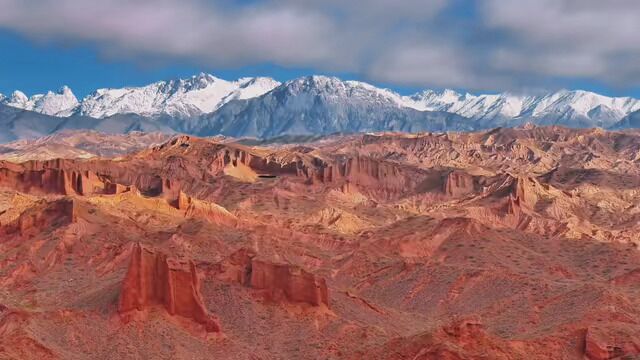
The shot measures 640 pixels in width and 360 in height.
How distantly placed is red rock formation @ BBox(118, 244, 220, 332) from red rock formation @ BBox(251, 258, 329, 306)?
864 centimetres

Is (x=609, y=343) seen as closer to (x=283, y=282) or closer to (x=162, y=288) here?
(x=283, y=282)

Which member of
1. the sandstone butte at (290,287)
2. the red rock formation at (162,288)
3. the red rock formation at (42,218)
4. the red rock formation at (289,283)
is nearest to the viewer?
the sandstone butte at (290,287)

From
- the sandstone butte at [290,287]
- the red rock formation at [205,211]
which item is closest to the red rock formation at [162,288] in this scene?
the sandstone butte at [290,287]

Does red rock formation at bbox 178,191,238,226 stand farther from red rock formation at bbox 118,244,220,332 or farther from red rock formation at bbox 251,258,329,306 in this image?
red rock formation at bbox 118,244,220,332

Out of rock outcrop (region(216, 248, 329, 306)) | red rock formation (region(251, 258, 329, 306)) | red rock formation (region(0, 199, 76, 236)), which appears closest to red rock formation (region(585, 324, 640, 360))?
red rock formation (region(251, 258, 329, 306))

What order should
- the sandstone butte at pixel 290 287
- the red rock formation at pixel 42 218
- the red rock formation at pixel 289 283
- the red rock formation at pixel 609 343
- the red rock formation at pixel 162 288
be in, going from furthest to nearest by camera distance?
the red rock formation at pixel 42 218, the red rock formation at pixel 289 283, the red rock formation at pixel 162 288, the sandstone butte at pixel 290 287, the red rock formation at pixel 609 343

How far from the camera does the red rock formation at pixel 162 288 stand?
305ft

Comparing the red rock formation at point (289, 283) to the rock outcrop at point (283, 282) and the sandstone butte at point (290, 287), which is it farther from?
the sandstone butte at point (290, 287)

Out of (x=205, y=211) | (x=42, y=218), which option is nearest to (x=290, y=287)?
(x=42, y=218)

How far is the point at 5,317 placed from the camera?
87938mm

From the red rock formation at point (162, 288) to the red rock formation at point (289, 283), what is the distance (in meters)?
8.64

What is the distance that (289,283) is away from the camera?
101 metres

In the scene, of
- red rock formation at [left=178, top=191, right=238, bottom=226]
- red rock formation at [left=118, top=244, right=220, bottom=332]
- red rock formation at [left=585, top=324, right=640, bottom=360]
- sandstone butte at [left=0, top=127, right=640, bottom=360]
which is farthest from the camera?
red rock formation at [left=178, top=191, right=238, bottom=226]

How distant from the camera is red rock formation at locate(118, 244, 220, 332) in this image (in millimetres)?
93000
